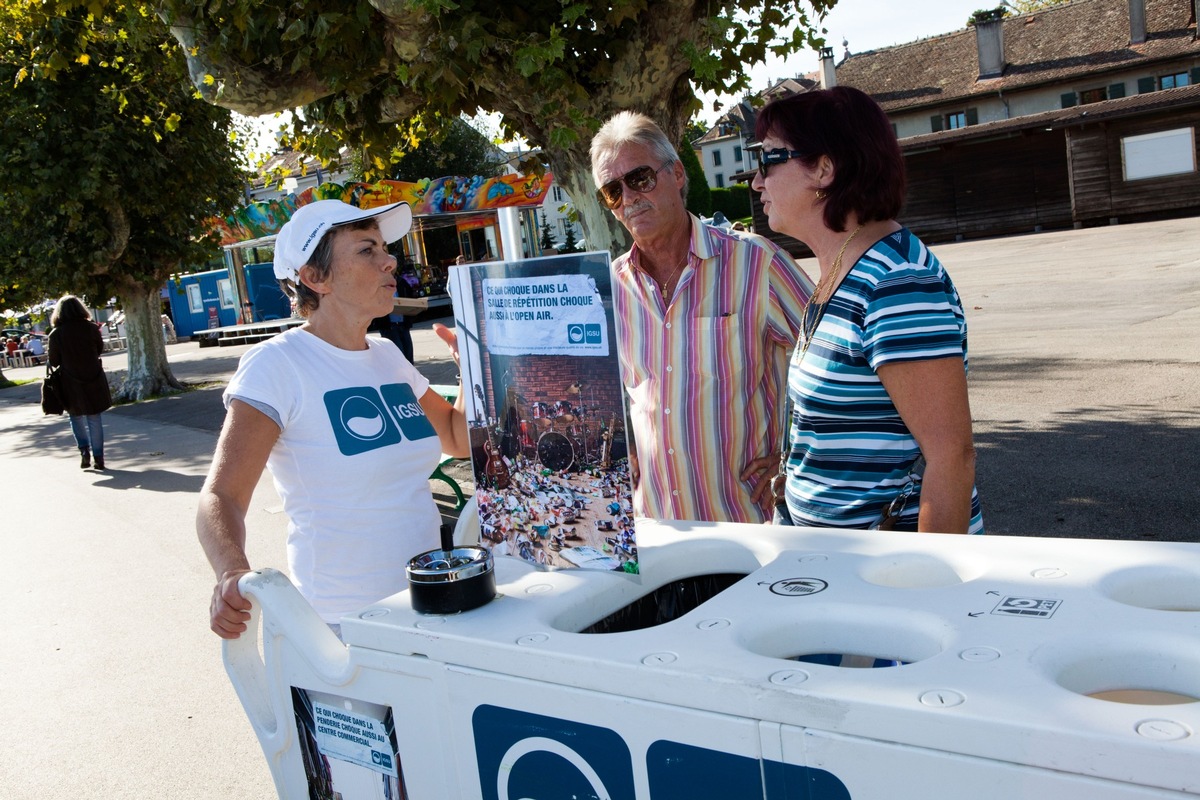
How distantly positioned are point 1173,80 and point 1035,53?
5.21 m

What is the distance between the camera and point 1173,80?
3816 cm

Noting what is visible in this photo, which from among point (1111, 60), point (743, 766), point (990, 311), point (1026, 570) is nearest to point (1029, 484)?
point (1026, 570)

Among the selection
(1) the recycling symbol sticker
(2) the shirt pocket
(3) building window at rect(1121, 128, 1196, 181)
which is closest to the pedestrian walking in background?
(2) the shirt pocket

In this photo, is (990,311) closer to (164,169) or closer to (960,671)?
(164,169)

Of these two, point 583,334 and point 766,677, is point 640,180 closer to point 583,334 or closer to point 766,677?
point 583,334

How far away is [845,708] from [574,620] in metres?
0.62

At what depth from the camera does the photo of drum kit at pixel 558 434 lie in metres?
1.65

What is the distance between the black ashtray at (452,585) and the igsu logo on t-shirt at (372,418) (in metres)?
0.74

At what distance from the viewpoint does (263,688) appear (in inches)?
81.6

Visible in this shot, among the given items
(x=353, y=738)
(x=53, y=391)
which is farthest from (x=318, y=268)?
(x=53, y=391)

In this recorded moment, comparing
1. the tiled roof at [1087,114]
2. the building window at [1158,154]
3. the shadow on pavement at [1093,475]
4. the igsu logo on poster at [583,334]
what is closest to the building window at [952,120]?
the tiled roof at [1087,114]

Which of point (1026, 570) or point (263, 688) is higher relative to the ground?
point (1026, 570)

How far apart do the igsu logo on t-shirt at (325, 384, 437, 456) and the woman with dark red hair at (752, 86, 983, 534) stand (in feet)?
2.98

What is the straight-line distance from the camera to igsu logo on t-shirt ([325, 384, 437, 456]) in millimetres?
2395
